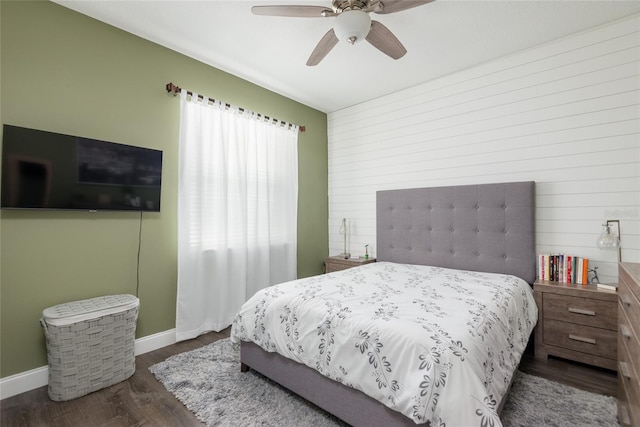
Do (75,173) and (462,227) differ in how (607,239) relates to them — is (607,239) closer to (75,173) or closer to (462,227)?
(462,227)

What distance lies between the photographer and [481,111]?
3176mm

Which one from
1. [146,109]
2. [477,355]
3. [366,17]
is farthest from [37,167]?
[477,355]

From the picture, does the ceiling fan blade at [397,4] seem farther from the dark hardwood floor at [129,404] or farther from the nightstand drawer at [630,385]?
the dark hardwood floor at [129,404]

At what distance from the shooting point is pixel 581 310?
234 cm

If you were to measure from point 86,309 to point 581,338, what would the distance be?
3693mm

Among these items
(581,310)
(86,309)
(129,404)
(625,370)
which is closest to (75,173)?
(86,309)

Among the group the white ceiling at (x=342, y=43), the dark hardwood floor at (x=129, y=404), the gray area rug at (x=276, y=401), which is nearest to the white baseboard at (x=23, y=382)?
the dark hardwood floor at (x=129, y=404)

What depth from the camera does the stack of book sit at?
99.0 inches

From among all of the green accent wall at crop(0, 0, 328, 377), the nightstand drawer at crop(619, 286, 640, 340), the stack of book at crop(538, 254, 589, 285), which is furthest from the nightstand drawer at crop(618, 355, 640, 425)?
the green accent wall at crop(0, 0, 328, 377)

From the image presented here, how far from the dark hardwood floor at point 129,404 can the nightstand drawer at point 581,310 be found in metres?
0.37

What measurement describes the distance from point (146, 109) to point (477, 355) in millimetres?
3049

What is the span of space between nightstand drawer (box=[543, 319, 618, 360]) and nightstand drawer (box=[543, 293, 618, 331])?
40 mm

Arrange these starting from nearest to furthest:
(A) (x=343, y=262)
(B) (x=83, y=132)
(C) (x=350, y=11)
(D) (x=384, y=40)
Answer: (C) (x=350, y=11), (D) (x=384, y=40), (B) (x=83, y=132), (A) (x=343, y=262)

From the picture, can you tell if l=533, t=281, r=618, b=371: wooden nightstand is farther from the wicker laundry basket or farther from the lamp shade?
the wicker laundry basket
